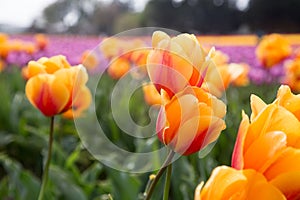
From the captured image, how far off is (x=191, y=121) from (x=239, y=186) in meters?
0.10

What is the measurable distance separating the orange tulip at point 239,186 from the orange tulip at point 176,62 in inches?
4.3

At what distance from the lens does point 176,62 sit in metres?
0.50

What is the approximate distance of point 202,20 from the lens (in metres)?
12.7

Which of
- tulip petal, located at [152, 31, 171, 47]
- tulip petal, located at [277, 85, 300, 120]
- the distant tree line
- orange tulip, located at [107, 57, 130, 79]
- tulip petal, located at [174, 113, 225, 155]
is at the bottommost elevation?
the distant tree line

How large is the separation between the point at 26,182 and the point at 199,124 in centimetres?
73

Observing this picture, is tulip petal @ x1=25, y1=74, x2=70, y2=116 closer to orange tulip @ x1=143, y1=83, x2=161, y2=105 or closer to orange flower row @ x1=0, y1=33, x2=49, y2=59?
orange tulip @ x1=143, y1=83, x2=161, y2=105

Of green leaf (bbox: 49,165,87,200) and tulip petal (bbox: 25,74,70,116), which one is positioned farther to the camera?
green leaf (bbox: 49,165,87,200)

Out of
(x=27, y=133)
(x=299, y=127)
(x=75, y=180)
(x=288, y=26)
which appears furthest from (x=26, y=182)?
(x=288, y=26)

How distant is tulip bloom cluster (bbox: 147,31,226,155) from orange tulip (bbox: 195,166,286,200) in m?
0.08

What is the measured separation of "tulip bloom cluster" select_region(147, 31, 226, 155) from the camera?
47 cm

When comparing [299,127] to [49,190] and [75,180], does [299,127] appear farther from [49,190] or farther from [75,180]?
[75,180]

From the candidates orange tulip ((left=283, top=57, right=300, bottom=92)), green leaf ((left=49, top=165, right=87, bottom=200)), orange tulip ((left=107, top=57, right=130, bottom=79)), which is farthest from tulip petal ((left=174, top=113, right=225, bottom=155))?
orange tulip ((left=107, top=57, right=130, bottom=79))

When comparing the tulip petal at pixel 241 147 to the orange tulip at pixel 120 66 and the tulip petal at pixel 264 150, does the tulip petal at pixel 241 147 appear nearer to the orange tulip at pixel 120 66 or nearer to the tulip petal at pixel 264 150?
the tulip petal at pixel 264 150

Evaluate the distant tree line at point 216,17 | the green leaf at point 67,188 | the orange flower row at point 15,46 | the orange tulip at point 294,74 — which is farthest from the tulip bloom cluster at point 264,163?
the distant tree line at point 216,17
